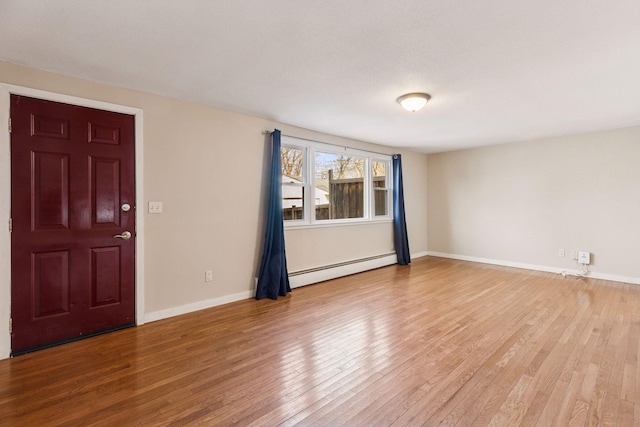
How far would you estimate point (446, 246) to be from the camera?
6895 millimetres

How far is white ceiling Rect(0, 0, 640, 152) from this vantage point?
1.86 meters

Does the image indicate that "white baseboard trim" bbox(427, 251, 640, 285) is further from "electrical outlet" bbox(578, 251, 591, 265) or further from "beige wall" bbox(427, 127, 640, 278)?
"electrical outlet" bbox(578, 251, 591, 265)

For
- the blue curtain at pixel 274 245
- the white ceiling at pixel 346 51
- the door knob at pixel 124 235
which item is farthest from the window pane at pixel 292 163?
the door knob at pixel 124 235

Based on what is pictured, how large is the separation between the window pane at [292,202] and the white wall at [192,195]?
0.28 m

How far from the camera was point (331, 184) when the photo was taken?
532cm

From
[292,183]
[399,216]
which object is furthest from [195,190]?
[399,216]

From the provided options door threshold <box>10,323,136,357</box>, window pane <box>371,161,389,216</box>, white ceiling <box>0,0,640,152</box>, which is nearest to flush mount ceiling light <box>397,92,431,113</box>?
white ceiling <box>0,0,640,152</box>

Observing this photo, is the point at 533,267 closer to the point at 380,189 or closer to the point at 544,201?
the point at 544,201

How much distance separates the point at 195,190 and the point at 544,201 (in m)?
5.74

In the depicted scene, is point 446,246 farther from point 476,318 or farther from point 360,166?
point 476,318

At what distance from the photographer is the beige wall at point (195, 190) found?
3.22m

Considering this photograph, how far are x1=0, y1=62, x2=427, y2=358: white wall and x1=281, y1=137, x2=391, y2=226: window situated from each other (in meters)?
0.34

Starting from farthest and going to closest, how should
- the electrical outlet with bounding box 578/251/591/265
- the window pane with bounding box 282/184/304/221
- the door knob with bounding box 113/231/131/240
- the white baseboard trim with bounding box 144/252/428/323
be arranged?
the electrical outlet with bounding box 578/251/591/265 < the window pane with bounding box 282/184/304/221 < the white baseboard trim with bounding box 144/252/428/323 < the door knob with bounding box 113/231/131/240

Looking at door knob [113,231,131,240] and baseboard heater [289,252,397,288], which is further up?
door knob [113,231,131,240]
